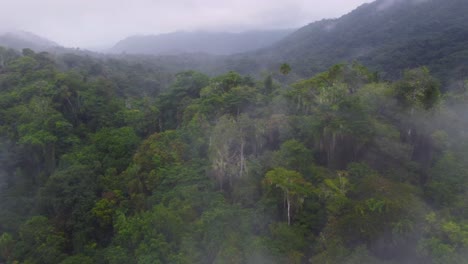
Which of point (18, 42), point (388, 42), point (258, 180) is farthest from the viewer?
point (18, 42)

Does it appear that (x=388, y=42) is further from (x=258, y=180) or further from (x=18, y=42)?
(x=18, y=42)

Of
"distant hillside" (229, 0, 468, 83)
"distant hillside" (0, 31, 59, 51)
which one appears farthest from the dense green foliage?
"distant hillside" (0, 31, 59, 51)

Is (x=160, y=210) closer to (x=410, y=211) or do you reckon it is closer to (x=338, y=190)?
(x=338, y=190)

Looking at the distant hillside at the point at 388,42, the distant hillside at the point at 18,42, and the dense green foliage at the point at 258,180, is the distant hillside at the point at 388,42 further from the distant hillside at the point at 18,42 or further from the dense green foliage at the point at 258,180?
the distant hillside at the point at 18,42

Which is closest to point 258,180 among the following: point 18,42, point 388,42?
point 388,42

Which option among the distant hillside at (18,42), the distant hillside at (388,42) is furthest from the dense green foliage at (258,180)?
the distant hillside at (18,42)

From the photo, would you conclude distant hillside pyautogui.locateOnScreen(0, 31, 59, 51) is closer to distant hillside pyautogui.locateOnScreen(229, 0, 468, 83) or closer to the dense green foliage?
distant hillside pyautogui.locateOnScreen(229, 0, 468, 83)
